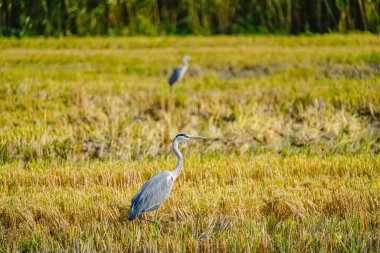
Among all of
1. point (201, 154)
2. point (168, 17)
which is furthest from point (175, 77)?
point (168, 17)

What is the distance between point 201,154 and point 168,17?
61.6ft

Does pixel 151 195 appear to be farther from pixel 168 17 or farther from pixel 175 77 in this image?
pixel 168 17

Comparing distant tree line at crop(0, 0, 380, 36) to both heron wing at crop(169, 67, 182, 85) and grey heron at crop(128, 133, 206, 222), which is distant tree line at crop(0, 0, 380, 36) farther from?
grey heron at crop(128, 133, 206, 222)

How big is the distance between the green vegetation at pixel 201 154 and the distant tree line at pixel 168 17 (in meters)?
6.99

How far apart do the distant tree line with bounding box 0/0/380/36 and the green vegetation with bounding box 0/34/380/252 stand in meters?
6.99

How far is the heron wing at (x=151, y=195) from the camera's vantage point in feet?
15.4

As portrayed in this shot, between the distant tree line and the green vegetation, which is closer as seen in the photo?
the green vegetation

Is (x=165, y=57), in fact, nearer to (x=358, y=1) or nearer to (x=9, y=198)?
(x=358, y=1)

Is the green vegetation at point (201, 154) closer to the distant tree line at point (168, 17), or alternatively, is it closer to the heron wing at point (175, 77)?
the heron wing at point (175, 77)

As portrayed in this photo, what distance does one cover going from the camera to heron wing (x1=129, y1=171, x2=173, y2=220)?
4.68 metres

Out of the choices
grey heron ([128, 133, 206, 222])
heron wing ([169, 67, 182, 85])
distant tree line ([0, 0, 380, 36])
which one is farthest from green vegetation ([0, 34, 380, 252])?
distant tree line ([0, 0, 380, 36])

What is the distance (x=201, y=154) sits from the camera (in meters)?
7.98

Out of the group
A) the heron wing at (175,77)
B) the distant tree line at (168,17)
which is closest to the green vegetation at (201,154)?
the heron wing at (175,77)

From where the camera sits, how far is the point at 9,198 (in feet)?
17.9
